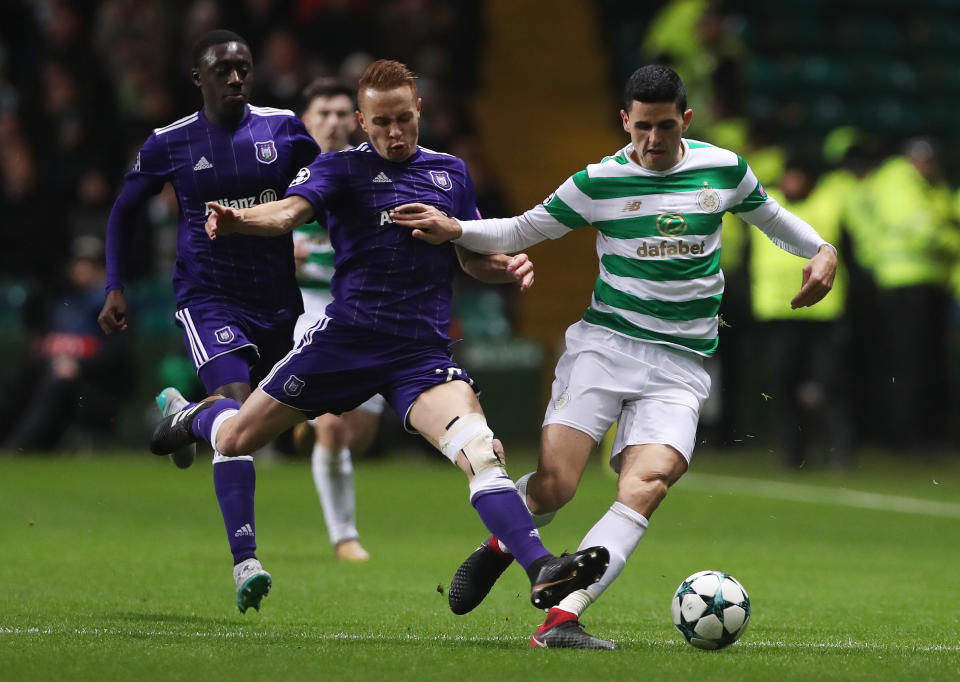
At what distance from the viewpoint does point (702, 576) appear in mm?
5562

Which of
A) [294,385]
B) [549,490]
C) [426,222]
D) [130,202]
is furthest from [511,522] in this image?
[130,202]

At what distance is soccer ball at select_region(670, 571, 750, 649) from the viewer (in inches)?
214

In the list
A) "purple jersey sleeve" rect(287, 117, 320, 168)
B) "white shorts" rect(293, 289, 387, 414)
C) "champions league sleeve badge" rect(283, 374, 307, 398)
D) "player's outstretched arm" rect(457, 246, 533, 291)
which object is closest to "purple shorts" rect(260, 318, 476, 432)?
"champions league sleeve badge" rect(283, 374, 307, 398)

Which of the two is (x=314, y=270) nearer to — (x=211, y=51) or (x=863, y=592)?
(x=211, y=51)

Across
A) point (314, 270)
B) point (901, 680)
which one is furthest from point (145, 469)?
point (901, 680)

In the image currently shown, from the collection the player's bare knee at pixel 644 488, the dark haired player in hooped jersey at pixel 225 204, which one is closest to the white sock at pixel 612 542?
the player's bare knee at pixel 644 488

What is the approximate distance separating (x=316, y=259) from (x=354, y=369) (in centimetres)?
279

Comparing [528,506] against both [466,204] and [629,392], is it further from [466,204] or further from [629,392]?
[466,204]

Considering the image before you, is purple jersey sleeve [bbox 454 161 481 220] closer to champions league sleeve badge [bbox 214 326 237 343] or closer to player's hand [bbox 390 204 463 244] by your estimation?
player's hand [bbox 390 204 463 244]

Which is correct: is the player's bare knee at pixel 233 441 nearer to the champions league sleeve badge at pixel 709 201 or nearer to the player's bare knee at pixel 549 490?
the player's bare knee at pixel 549 490

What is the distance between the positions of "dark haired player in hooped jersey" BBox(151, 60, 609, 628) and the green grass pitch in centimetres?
79

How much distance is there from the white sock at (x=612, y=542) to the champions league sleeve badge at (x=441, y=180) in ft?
4.43

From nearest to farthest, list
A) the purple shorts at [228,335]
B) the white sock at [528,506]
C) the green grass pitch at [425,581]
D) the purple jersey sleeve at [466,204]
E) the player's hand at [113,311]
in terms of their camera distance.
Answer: the green grass pitch at [425,581] → the white sock at [528,506] → the purple jersey sleeve at [466,204] → the purple shorts at [228,335] → the player's hand at [113,311]

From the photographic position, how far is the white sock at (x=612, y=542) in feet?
17.9
